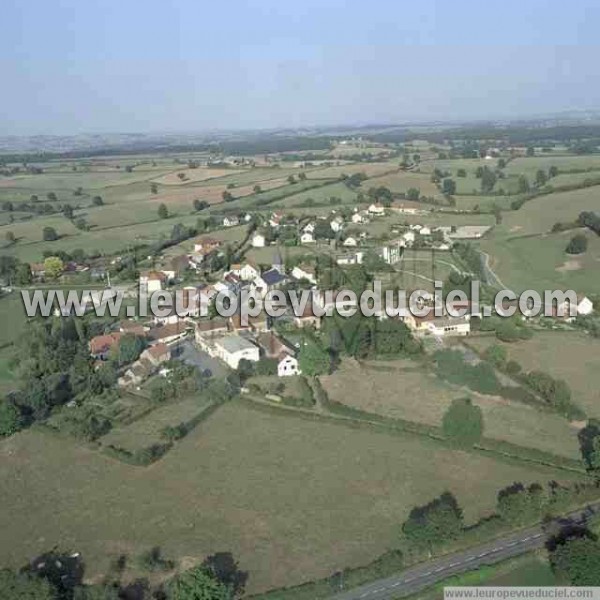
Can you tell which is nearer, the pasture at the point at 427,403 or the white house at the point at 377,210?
the pasture at the point at 427,403

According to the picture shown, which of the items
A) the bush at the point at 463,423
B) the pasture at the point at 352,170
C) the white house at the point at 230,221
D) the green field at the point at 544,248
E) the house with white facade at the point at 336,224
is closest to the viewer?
the bush at the point at 463,423

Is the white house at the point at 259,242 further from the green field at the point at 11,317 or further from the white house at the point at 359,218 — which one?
the green field at the point at 11,317

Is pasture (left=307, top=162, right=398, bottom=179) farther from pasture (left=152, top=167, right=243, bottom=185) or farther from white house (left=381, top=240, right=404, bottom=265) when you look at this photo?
white house (left=381, top=240, right=404, bottom=265)

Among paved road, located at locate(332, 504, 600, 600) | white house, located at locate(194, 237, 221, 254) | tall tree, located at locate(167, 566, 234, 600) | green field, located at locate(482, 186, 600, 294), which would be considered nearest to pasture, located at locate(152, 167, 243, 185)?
white house, located at locate(194, 237, 221, 254)

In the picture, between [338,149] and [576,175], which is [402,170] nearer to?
[576,175]

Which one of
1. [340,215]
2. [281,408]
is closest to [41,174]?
→ [340,215]

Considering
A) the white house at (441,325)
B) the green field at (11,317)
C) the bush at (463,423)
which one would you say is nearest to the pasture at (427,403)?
the bush at (463,423)
